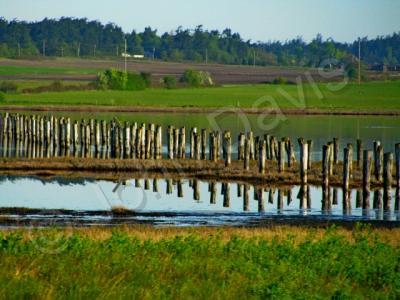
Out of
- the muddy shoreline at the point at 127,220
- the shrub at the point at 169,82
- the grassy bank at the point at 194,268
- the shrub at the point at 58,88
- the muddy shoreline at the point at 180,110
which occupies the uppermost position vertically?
the shrub at the point at 169,82

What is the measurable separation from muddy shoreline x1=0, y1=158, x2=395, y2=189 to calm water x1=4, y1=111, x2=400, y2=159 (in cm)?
1623

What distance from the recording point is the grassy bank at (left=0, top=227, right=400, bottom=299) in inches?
662

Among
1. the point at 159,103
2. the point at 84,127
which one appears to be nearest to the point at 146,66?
the point at 159,103

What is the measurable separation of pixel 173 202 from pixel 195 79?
10253 cm

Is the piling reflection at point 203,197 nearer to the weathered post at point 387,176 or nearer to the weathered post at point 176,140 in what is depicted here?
the weathered post at point 387,176

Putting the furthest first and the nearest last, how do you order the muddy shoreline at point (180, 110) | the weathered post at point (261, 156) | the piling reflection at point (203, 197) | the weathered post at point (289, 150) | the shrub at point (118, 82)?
the shrub at point (118, 82), the muddy shoreline at point (180, 110), the weathered post at point (289, 150), the weathered post at point (261, 156), the piling reflection at point (203, 197)

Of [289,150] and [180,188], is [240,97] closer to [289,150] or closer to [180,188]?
[289,150]

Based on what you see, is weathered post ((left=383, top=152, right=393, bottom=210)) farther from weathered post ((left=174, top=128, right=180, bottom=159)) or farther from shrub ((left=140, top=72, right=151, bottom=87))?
shrub ((left=140, top=72, right=151, bottom=87))

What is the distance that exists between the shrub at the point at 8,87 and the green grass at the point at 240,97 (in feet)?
17.4

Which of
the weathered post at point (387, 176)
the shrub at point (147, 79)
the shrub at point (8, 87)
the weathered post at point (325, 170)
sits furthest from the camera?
the shrub at point (147, 79)

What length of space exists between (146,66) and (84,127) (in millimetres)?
115928

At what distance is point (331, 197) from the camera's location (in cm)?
3884

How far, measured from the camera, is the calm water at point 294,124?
232ft

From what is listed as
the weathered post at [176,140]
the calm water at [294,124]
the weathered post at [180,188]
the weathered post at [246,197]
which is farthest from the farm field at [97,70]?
the weathered post at [246,197]
